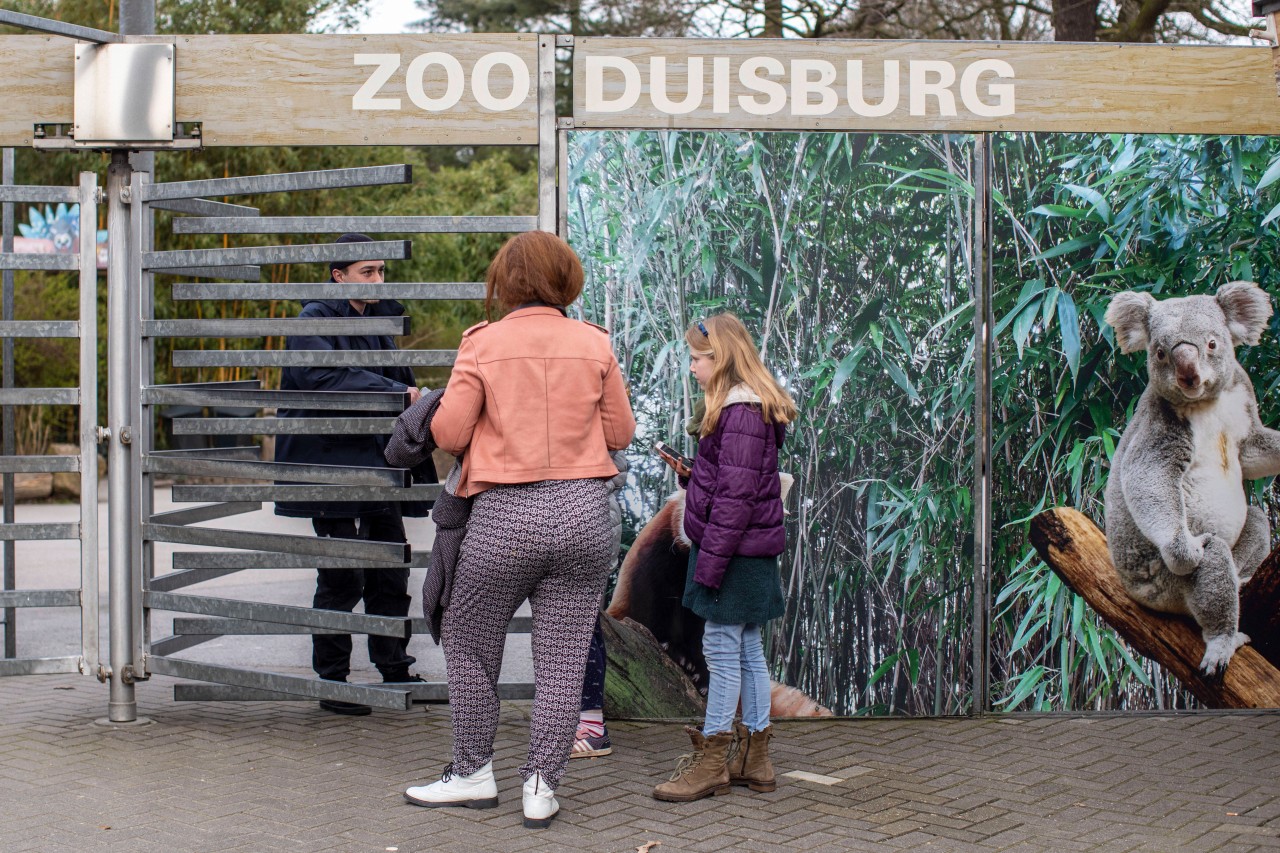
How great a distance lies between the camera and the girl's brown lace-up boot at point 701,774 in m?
4.80

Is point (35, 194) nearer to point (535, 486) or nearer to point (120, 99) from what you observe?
point (120, 99)

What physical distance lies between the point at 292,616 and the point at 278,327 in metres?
1.13

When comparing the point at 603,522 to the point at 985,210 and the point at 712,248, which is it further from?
the point at 985,210

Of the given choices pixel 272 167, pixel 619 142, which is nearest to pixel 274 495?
pixel 619 142

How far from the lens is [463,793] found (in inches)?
185

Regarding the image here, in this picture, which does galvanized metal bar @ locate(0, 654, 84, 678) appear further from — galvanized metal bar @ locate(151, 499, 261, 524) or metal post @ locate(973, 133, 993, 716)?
metal post @ locate(973, 133, 993, 716)

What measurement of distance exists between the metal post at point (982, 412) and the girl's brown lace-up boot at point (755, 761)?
132 centimetres

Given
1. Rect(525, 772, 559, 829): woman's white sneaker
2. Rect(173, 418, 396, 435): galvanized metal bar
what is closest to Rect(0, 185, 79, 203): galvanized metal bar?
Rect(173, 418, 396, 435): galvanized metal bar

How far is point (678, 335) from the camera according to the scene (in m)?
5.75

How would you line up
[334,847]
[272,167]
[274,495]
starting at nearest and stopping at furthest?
[334,847], [274,495], [272,167]

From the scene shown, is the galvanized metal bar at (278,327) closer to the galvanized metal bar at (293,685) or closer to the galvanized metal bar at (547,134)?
the galvanized metal bar at (547,134)

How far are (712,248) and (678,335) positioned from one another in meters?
0.38

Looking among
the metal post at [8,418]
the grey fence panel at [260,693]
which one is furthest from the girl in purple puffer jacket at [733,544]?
the metal post at [8,418]

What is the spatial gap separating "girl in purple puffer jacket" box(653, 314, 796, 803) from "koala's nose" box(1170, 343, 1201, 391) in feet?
6.42
